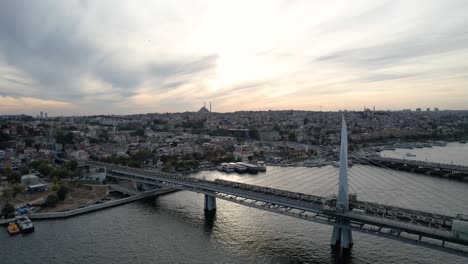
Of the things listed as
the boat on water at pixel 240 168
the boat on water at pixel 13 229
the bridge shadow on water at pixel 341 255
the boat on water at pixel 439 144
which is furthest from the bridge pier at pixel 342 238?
the boat on water at pixel 439 144

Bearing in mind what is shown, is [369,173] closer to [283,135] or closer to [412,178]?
[412,178]

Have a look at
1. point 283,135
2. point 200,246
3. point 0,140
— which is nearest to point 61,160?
point 0,140

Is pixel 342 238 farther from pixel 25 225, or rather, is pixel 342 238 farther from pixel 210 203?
pixel 25 225

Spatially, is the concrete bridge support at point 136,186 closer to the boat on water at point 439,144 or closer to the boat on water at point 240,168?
the boat on water at point 240,168

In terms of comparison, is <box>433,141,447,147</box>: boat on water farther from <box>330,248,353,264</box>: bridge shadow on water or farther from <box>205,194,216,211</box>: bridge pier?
<box>330,248,353,264</box>: bridge shadow on water

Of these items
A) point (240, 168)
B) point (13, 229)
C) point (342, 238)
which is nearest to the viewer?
point (342, 238)

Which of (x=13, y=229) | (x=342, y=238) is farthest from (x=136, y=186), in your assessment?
(x=342, y=238)

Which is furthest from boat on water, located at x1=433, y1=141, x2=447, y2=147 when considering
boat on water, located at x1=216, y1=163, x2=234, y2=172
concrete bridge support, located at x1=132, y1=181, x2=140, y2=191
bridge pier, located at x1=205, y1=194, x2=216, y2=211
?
concrete bridge support, located at x1=132, y1=181, x2=140, y2=191
